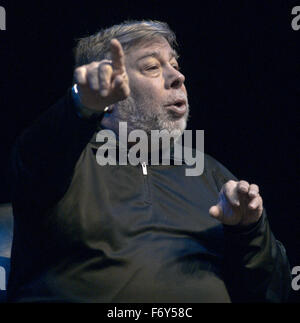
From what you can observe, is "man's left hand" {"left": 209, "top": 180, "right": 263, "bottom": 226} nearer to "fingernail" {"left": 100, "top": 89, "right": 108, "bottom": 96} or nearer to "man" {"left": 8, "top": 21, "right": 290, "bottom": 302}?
"man" {"left": 8, "top": 21, "right": 290, "bottom": 302}

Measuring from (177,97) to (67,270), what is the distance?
2.00 ft

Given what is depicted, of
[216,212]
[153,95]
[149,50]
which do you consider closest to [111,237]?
[216,212]

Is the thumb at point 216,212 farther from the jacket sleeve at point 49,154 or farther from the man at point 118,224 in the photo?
the jacket sleeve at point 49,154

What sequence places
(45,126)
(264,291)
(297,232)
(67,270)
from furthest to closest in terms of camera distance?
(297,232) < (264,291) < (67,270) < (45,126)

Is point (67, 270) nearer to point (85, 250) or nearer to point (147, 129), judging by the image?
point (85, 250)

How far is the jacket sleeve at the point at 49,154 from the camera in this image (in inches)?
39.6

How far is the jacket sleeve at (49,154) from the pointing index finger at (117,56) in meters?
0.13

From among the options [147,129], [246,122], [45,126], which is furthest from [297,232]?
[45,126]

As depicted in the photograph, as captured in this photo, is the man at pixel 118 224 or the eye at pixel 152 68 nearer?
the man at pixel 118 224

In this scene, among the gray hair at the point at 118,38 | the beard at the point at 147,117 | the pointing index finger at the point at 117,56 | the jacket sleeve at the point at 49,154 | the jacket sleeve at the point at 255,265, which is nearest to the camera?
the pointing index finger at the point at 117,56

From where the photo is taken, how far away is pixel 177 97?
145 cm

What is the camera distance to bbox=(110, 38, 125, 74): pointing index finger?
903 mm

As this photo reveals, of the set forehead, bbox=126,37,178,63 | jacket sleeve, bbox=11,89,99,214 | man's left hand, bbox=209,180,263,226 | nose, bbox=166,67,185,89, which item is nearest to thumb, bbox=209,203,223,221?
man's left hand, bbox=209,180,263,226

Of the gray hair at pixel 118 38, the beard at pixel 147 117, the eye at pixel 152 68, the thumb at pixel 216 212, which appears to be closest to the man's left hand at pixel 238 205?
the thumb at pixel 216 212
